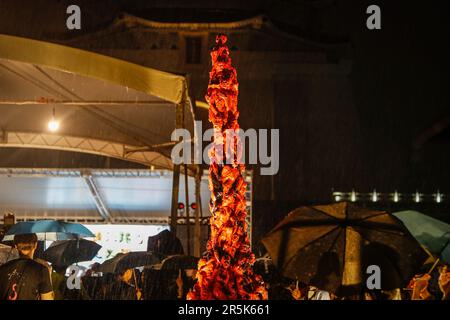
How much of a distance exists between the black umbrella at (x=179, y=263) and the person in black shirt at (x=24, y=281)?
8.26 ft

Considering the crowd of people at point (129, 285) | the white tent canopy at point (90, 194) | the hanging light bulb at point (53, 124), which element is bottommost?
the crowd of people at point (129, 285)

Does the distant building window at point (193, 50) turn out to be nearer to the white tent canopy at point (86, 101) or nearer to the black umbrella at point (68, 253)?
the white tent canopy at point (86, 101)

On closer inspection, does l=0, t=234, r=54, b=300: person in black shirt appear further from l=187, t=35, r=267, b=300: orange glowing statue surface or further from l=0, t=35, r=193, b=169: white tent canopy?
l=0, t=35, r=193, b=169: white tent canopy

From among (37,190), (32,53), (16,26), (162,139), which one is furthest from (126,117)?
(16,26)

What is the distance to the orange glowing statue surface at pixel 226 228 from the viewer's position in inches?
217

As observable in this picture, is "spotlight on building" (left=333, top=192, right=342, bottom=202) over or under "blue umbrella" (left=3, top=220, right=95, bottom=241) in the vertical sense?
over

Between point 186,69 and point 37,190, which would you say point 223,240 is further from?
point 186,69

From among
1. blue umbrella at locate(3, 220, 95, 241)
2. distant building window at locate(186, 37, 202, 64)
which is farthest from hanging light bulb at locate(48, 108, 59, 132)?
distant building window at locate(186, 37, 202, 64)

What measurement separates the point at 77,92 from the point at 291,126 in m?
12.4

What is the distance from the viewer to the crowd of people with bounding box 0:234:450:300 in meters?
5.86

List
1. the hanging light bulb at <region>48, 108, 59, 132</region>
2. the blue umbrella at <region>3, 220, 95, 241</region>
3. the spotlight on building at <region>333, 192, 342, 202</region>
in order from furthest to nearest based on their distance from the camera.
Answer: the spotlight on building at <region>333, 192, 342, 202</region>, the hanging light bulb at <region>48, 108, 59, 132</region>, the blue umbrella at <region>3, 220, 95, 241</region>

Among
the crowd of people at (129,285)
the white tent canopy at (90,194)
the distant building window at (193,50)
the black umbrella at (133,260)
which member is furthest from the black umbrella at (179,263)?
the distant building window at (193,50)

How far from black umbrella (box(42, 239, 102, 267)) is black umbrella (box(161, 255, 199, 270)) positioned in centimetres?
325

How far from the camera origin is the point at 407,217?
29.2 ft
